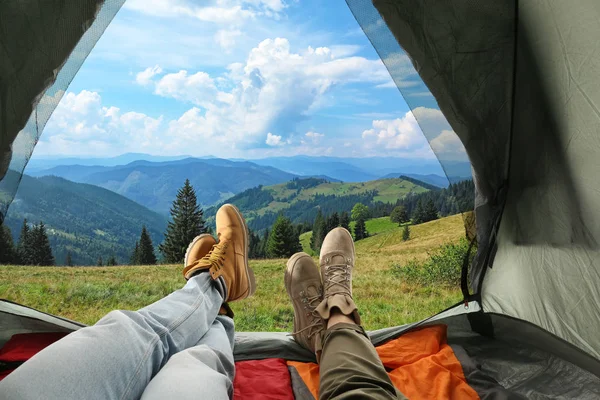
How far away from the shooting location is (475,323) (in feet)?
3.86

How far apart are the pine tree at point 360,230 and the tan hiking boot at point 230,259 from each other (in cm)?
319

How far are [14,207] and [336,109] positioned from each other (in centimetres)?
1076

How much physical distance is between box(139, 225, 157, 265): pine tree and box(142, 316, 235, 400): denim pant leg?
365 cm

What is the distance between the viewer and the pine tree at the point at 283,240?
418 centimetres

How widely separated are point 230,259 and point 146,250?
339cm

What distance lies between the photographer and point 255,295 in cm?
254

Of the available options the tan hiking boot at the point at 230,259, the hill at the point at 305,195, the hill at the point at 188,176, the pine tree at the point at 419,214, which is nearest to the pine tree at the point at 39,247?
the tan hiking boot at the point at 230,259

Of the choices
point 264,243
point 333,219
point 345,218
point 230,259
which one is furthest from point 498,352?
point 345,218

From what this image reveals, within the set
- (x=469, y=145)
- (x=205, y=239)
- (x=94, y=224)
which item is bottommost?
(x=94, y=224)

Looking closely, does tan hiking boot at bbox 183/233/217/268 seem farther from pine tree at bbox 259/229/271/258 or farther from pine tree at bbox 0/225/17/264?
pine tree at bbox 259/229/271/258

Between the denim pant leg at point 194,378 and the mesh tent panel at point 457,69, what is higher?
the mesh tent panel at point 457,69

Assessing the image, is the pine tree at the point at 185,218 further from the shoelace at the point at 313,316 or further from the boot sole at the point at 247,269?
the shoelace at the point at 313,316

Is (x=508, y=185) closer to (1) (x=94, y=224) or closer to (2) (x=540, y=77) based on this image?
(2) (x=540, y=77)

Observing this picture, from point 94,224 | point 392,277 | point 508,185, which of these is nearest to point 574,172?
point 508,185
